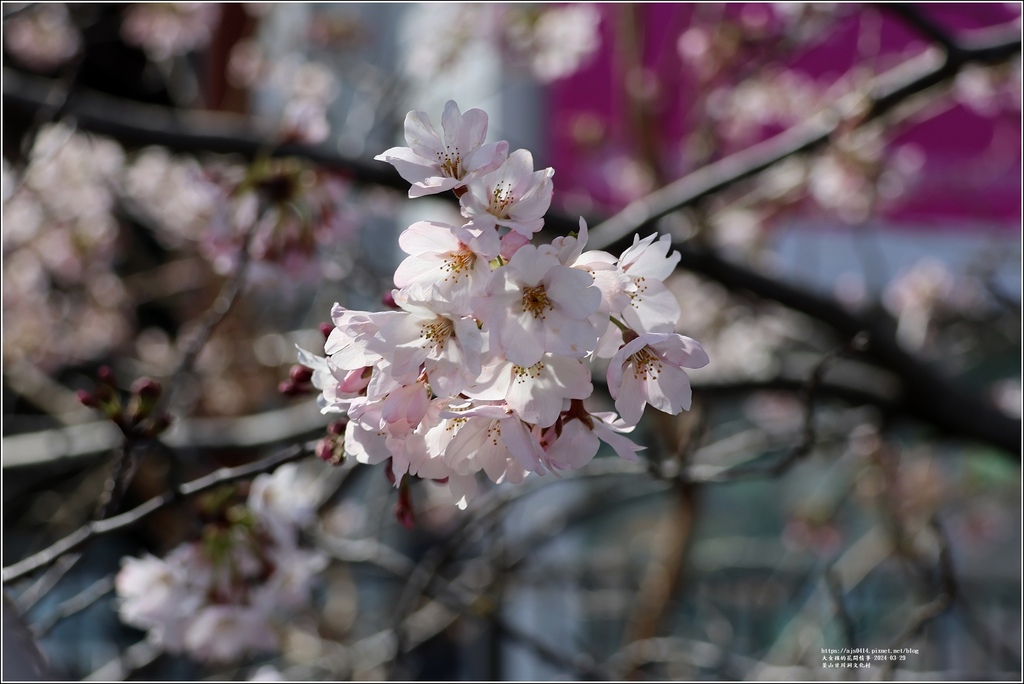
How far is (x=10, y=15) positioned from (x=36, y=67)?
10.3 ft

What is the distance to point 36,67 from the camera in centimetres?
488

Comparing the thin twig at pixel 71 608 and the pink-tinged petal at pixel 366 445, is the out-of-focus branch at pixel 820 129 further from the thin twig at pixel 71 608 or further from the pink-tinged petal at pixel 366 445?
the thin twig at pixel 71 608

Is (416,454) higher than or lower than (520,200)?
lower

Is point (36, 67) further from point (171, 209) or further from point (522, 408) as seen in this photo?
point (522, 408)

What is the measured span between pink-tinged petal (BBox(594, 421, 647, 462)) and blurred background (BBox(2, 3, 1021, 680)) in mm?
471

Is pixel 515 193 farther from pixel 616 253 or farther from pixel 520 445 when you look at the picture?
pixel 616 253

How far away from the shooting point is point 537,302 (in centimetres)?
72

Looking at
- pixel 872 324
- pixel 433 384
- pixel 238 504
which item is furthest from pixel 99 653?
pixel 433 384

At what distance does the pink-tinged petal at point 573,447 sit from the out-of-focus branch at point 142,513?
12.1 inches

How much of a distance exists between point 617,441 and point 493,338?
175 millimetres

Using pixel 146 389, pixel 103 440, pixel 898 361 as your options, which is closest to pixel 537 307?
pixel 146 389

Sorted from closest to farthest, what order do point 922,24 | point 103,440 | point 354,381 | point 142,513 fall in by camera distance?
1. point 354,381
2. point 142,513
3. point 922,24
4. point 103,440

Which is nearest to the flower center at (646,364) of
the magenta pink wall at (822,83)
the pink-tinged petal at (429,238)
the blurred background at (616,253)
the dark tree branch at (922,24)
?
the pink-tinged petal at (429,238)

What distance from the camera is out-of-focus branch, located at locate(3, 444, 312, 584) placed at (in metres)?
0.95
